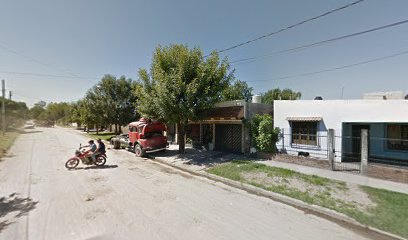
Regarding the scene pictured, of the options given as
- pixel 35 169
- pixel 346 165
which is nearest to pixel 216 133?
pixel 346 165

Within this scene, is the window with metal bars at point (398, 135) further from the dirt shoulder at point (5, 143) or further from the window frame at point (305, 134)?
the dirt shoulder at point (5, 143)

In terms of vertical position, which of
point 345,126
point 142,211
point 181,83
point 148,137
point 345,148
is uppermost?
point 181,83

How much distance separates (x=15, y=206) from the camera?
6.39 meters

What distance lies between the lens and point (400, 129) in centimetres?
1101

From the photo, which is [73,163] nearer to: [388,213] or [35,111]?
[388,213]

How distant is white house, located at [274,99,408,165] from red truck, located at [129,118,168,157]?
7.65 meters

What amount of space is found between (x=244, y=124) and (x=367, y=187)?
729cm

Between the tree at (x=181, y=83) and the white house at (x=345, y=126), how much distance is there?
4192 mm

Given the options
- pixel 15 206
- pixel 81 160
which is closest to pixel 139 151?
pixel 81 160

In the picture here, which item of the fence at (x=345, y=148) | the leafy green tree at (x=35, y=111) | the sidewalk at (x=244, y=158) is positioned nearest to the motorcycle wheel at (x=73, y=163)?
the sidewalk at (x=244, y=158)

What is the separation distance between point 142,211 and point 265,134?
891cm

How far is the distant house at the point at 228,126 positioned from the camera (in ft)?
46.7

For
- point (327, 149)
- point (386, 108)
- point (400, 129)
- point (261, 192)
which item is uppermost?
point (386, 108)

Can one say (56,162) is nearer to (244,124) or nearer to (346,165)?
(244,124)
